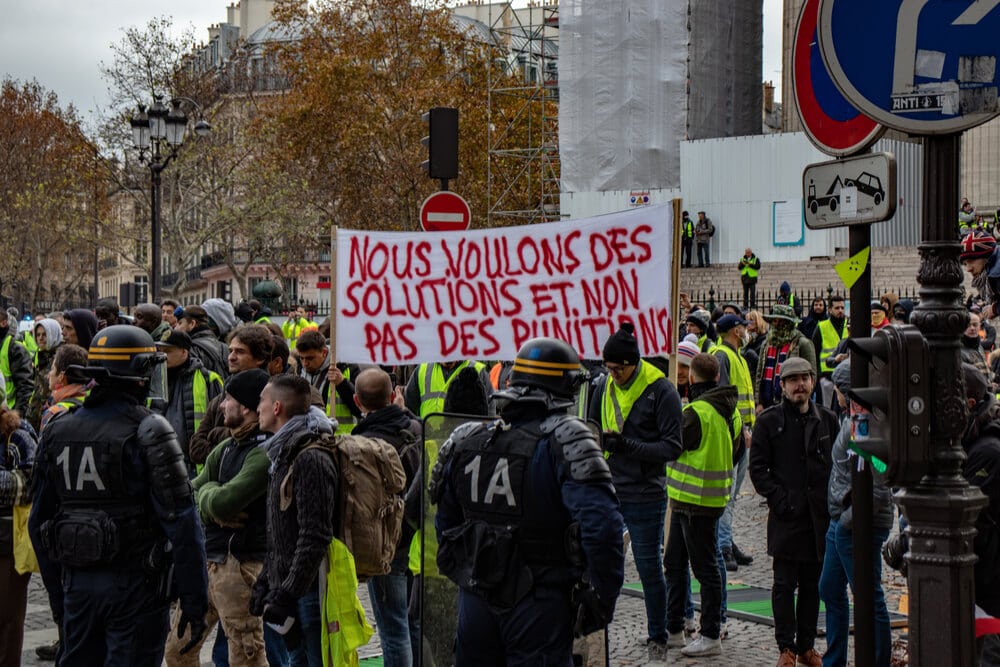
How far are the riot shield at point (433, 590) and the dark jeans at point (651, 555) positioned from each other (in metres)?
1.92

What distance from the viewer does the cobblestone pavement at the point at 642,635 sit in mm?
7656

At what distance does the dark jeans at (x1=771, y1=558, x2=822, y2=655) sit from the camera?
7.31 metres

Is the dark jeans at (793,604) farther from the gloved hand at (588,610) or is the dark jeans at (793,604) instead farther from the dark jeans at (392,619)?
the gloved hand at (588,610)

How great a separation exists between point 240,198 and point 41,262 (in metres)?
14.6

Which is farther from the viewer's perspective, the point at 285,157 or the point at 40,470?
the point at 285,157

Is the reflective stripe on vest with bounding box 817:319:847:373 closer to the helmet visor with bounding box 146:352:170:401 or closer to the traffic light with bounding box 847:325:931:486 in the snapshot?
the helmet visor with bounding box 146:352:170:401

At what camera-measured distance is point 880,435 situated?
4875 millimetres

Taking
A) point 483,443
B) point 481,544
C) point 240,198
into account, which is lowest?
point 481,544

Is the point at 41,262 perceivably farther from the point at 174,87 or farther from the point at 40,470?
the point at 40,470

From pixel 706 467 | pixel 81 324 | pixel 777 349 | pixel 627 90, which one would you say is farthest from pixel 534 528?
pixel 627 90

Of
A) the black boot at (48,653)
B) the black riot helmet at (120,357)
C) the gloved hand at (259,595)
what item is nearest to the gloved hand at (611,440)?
the gloved hand at (259,595)

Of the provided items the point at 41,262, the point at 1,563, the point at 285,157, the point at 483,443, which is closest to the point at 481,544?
the point at 483,443

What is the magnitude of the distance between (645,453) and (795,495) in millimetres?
832

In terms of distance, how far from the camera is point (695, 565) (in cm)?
784
